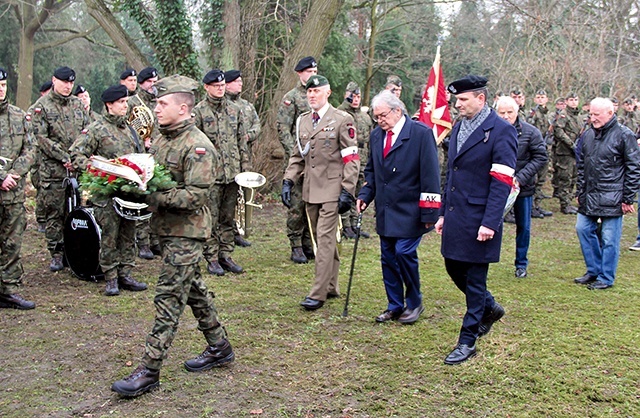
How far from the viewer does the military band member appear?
6391mm

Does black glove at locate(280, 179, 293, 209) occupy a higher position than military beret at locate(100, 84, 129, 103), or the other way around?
military beret at locate(100, 84, 129, 103)

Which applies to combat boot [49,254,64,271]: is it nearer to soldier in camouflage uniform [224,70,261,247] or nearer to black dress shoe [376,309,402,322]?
soldier in camouflage uniform [224,70,261,247]

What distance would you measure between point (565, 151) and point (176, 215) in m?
10.9

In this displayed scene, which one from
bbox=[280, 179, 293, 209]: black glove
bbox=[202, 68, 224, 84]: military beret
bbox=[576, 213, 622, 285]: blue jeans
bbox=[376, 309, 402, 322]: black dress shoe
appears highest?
bbox=[202, 68, 224, 84]: military beret

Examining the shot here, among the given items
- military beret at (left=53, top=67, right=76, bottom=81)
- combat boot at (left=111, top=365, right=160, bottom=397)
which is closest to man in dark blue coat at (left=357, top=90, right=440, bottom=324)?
combat boot at (left=111, top=365, right=160, bottom=397)

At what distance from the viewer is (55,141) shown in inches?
311

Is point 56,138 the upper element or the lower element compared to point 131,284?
upper

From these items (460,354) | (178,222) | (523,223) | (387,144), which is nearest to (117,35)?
(523,223)

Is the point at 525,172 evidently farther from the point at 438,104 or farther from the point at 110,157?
the point at 110,157

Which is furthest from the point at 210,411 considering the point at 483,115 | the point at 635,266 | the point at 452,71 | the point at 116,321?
the point at 452,71

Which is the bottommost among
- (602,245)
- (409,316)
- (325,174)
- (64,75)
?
(409,316)

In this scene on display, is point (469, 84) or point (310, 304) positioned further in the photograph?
point (310, 304)

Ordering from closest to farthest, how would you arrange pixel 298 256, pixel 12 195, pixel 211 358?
pixel 211 358 < pixel 12 195 < pixel 298 256

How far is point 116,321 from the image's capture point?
6027mm
